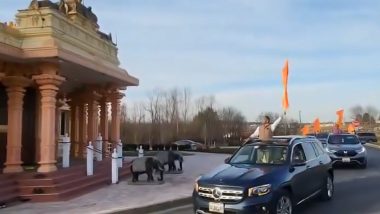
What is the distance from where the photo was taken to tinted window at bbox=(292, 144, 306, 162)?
9438mm

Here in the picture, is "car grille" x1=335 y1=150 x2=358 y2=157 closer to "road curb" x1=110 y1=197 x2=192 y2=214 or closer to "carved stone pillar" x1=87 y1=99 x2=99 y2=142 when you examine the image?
"road curb" x1=110 y1=197 x2=192 y2=214

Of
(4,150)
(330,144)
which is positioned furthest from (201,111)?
(4,150)

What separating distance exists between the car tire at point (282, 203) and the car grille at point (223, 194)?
2.09 feet

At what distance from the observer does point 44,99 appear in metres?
12.3

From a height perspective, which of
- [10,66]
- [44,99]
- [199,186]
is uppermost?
[10,66]

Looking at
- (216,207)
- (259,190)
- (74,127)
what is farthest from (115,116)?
(259,190)

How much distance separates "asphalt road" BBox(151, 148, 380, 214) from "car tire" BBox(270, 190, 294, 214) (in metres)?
1.18

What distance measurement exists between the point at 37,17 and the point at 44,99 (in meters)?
2.55

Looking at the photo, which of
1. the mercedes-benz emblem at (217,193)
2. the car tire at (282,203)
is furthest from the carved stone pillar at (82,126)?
the car tire at (282,203)

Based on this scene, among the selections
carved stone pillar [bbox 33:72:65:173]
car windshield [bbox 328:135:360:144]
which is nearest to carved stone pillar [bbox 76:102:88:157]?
carved stone pillar [bbox 33:72:65:173]

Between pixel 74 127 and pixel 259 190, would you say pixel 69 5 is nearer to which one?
pixel 74 127

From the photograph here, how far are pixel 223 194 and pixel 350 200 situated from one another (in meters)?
4.59

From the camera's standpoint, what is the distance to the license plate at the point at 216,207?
784 cm

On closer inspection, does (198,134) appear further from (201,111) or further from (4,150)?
(4,150)
